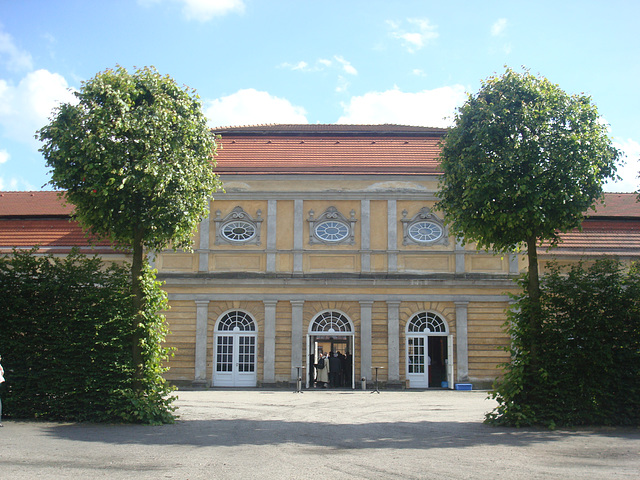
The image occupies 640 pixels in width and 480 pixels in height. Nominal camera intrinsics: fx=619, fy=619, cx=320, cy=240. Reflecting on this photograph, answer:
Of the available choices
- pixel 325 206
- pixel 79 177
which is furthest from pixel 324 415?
pixel 325 206

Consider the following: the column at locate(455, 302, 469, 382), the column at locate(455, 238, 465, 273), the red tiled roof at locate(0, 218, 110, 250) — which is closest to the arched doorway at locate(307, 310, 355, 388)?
the column at locate(455, 302, 469, 382)

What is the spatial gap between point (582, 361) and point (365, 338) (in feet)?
38.8

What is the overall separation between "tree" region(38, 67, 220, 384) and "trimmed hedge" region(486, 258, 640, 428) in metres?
7.79

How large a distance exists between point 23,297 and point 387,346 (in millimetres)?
14133

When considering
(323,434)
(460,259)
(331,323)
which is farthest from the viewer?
(331,323)

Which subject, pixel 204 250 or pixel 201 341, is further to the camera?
pixel 204 250

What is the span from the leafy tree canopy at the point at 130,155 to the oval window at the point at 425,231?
1230 centimetres

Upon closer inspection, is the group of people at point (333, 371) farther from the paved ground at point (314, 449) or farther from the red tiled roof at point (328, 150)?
the paved ground at point (314, 449)

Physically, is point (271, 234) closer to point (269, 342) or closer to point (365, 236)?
point (365, 236)

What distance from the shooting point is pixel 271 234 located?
24297mm

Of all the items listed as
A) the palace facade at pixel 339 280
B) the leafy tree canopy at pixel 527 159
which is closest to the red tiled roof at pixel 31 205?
the palace facade at pixel 339 280

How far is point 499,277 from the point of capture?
2383 centimetres

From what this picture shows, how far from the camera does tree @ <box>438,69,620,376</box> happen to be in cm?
1305

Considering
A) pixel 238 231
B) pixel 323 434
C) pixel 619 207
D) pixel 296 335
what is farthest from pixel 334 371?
pixel 619 207
